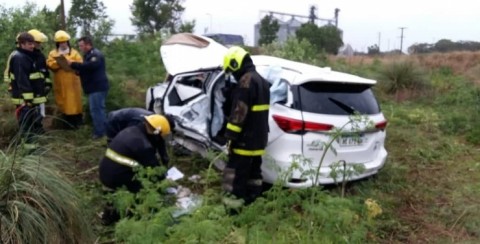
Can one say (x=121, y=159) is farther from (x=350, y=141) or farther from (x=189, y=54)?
(x=189, y=54)

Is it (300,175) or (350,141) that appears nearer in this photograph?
(300,175)

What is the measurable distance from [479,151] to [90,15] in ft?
33.3

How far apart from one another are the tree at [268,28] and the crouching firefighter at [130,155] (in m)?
31.2

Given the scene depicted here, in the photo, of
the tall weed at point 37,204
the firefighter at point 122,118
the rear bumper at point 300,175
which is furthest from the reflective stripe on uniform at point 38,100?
the rear bumper at point 300,175

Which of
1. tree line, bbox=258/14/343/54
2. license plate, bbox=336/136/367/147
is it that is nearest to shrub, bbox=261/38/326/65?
license plate, bbox=336/136/367/147

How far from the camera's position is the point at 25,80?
22.1 feet

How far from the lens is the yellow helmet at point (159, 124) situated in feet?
15.6

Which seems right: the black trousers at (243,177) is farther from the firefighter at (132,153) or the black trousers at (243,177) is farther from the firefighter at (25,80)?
the firefighter at (25,80)

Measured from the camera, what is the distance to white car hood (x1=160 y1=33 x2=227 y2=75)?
6.94 metres

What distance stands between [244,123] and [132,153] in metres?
1.08

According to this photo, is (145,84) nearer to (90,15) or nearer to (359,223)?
(90,15)

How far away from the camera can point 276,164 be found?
5.15m

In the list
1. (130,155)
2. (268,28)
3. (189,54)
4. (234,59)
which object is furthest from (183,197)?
(268,28)

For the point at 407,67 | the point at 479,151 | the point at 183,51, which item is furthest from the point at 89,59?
the point at 407,67
